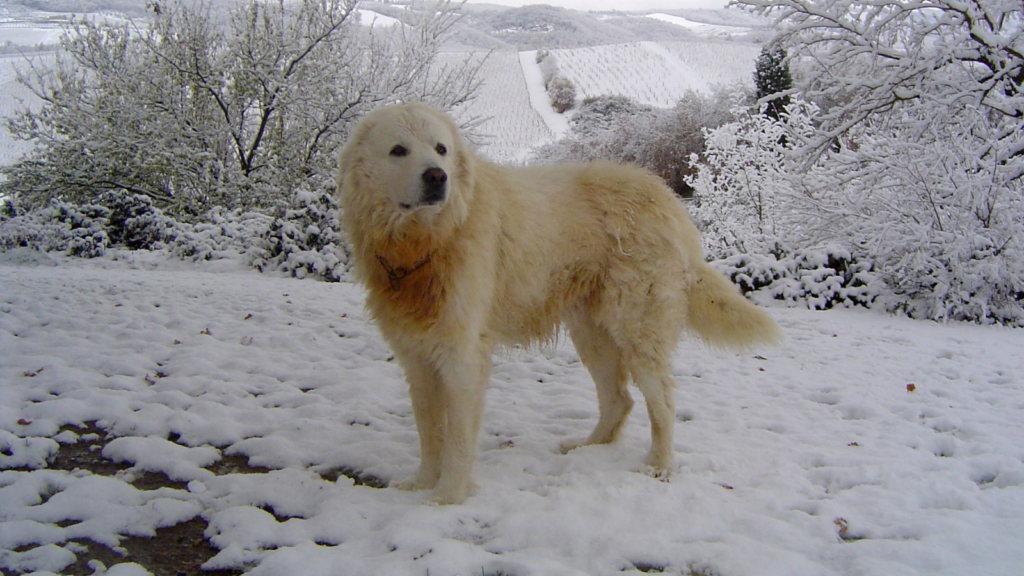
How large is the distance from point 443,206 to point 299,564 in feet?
5.08

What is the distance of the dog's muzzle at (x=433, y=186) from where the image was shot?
2.54 metres

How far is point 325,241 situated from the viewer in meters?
9.56

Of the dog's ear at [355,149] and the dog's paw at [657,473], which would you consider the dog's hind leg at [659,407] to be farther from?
the dog's ear at [355,149]

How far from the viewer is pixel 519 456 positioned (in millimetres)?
3133

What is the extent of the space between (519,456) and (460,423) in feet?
1.98

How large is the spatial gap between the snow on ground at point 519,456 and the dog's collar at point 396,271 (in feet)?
3.19

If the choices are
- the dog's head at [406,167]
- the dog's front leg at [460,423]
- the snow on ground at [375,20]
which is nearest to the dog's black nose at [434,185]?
the dog's head at [406,167]

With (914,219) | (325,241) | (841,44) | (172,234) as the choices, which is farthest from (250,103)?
(914,219)

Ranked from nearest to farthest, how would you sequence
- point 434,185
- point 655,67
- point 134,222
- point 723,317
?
point 434,185 < point 723,317 < point 134,222 < point 655,67

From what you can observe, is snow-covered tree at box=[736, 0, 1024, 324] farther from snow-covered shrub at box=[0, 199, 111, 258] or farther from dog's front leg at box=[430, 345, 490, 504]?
snow-covered shrub at box=[0, 199, 111, 258]

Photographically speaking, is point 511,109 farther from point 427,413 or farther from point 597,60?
point 427,413

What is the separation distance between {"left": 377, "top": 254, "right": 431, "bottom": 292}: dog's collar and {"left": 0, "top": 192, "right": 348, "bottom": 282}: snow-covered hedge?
265 inches

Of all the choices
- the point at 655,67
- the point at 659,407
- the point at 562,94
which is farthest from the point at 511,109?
the point at 659,407

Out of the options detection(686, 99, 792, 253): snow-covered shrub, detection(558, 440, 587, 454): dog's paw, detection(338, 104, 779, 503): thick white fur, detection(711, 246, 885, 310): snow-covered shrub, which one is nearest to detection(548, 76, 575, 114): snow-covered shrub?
detection(686, 99, 792, 253): snow-covered shrub
